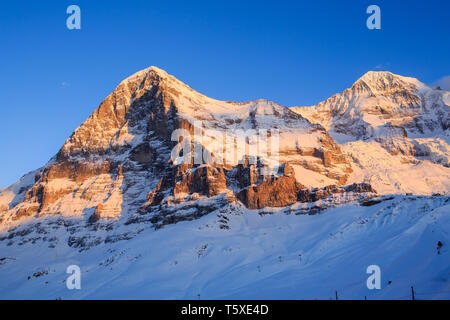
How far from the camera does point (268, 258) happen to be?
15438 cm

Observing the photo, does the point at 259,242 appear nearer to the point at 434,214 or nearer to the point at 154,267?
the point at 154,267

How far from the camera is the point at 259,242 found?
170000 millimetres

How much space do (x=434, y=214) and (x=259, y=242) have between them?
54172mm

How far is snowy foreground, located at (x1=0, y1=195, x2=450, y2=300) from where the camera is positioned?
373ft

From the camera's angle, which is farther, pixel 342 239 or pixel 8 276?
pixel 8 276

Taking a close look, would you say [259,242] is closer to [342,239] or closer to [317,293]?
[342,239]

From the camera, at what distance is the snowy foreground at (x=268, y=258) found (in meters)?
114
